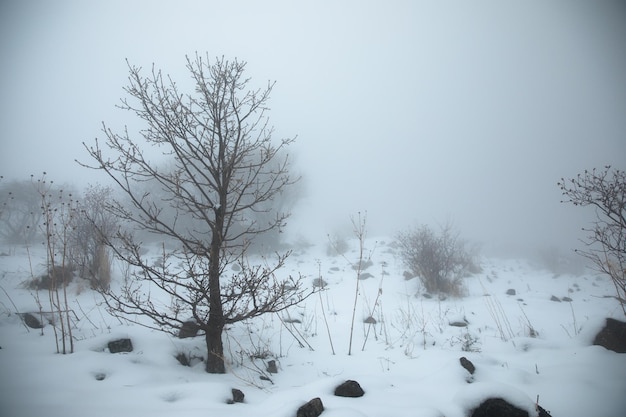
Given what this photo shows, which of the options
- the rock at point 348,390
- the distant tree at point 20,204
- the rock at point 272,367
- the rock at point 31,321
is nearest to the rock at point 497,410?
the rock at point 348,390

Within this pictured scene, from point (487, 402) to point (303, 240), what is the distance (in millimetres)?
20125

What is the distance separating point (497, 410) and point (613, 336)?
2.90 m

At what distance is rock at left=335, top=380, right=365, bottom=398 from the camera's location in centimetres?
233

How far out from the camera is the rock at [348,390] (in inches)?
91.7

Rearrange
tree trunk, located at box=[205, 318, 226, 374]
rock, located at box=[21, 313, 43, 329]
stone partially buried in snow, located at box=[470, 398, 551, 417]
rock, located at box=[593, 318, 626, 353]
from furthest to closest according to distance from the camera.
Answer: rock, located at box=[21, 313, 43, 329] → rock, located at box=[593, 318, 626, 353] → tree trunk, located at box=[205, 318, 226, 374] → stone partially buried in snow, located at box=[470, 398, 551, 417]

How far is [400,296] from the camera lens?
912cm

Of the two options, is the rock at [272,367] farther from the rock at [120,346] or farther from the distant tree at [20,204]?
the distant tree at [20,204]

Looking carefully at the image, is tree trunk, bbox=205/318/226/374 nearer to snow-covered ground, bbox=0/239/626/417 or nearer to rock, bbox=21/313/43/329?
snow-covered ground, bbox=0/239/626/417

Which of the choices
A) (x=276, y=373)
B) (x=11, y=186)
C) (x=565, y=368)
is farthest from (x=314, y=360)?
(x=11, y=186)

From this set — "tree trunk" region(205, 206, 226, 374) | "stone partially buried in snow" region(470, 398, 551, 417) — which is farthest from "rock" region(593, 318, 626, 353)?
"tree trunk" region(205, 206, 226, 374)

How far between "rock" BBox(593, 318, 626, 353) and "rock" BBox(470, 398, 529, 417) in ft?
8.75

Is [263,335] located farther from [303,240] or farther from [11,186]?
[11,186]

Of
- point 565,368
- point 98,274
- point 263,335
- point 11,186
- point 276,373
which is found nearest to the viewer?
point 565,368

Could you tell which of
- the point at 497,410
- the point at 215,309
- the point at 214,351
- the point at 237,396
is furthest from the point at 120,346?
the point at 497,410
